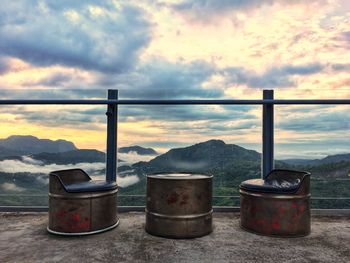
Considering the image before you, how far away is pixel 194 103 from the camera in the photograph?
4.57 m

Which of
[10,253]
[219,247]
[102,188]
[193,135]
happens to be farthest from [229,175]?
[10,253]

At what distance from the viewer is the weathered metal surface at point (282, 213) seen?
3.49 meters

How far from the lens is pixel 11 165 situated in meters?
4.95

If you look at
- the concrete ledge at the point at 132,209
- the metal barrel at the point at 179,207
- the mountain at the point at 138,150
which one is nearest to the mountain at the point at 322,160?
the concrete ledge at the point at 132,209

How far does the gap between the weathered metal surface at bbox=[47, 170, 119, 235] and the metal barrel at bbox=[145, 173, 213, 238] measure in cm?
60

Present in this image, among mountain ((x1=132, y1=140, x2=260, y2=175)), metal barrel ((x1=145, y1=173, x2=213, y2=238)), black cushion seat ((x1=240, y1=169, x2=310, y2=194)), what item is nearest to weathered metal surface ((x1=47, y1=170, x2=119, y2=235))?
metal barrel ((x1=145, y1=173, x2=213, y2=238))

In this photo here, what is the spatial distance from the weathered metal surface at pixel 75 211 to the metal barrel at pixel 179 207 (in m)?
0.60

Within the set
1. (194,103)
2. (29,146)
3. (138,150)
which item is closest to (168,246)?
(138,150)

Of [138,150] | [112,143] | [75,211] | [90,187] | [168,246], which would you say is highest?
[112,143]

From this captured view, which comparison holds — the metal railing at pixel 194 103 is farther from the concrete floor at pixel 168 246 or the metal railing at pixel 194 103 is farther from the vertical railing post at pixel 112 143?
the concrete floor at pixel 168 246

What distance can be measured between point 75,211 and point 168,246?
1.11 meters

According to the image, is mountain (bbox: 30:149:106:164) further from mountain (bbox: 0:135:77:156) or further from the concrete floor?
the concrete floor

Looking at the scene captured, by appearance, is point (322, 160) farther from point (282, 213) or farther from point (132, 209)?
point (132, 209)

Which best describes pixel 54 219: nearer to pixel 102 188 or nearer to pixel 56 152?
pixel 102 188
